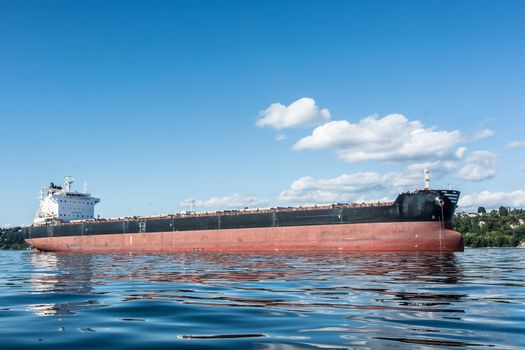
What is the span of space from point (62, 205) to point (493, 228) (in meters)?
100

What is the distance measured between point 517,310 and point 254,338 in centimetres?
471

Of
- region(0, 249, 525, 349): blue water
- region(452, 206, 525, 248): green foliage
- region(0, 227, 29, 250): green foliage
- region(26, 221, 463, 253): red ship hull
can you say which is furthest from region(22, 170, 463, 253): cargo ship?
region(0, 227, 29, 250): green foliage

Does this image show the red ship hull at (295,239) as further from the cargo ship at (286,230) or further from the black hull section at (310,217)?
the black hull section at (310,217)

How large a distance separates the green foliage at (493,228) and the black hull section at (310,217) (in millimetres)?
64068

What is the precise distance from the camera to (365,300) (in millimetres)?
8258

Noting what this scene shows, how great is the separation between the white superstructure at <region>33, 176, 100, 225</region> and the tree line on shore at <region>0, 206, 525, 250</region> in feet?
26.8

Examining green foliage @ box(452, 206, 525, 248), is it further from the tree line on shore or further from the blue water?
the blue water

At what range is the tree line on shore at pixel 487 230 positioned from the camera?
8900 cm

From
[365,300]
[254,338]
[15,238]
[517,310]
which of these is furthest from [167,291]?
[15,238]

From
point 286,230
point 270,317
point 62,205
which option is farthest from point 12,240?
point 270,317

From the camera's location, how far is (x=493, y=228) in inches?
Result: 4395

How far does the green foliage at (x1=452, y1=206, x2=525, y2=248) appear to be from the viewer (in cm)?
8888

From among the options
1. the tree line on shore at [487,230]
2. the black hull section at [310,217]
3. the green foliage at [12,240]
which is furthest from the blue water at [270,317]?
the green foliage at [12,240]

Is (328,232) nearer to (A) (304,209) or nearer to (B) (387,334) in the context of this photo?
(A) (304,209)
